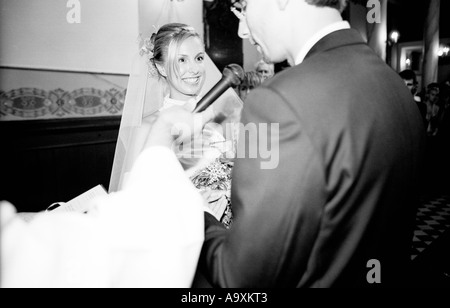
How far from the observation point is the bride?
80.7 inches

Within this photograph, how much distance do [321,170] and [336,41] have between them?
433mm

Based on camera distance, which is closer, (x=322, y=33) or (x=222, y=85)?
(x=322, y=33)

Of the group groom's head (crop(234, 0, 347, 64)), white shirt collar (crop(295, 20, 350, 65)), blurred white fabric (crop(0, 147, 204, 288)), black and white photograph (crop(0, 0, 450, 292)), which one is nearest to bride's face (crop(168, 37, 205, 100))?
black and white photograph (crop(0, 0, 450, 292))

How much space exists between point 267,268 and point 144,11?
380cm

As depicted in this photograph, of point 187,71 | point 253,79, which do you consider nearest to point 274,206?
point 187,71

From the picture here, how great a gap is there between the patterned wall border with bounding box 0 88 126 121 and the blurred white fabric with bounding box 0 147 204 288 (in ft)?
8.10

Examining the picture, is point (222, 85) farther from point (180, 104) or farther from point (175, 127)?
point (180, 104)

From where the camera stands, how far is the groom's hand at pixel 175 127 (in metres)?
0.99

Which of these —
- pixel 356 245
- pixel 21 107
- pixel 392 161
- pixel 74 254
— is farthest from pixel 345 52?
pixel 21 107

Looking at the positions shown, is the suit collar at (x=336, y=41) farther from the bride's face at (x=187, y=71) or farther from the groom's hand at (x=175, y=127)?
→ the bride's face at (x=187, y=71)

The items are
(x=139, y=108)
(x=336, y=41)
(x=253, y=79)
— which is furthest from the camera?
(x=253, y=79)

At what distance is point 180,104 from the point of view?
2223 mm

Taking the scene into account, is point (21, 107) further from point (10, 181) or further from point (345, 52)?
point (345, 52)

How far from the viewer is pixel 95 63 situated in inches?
132
